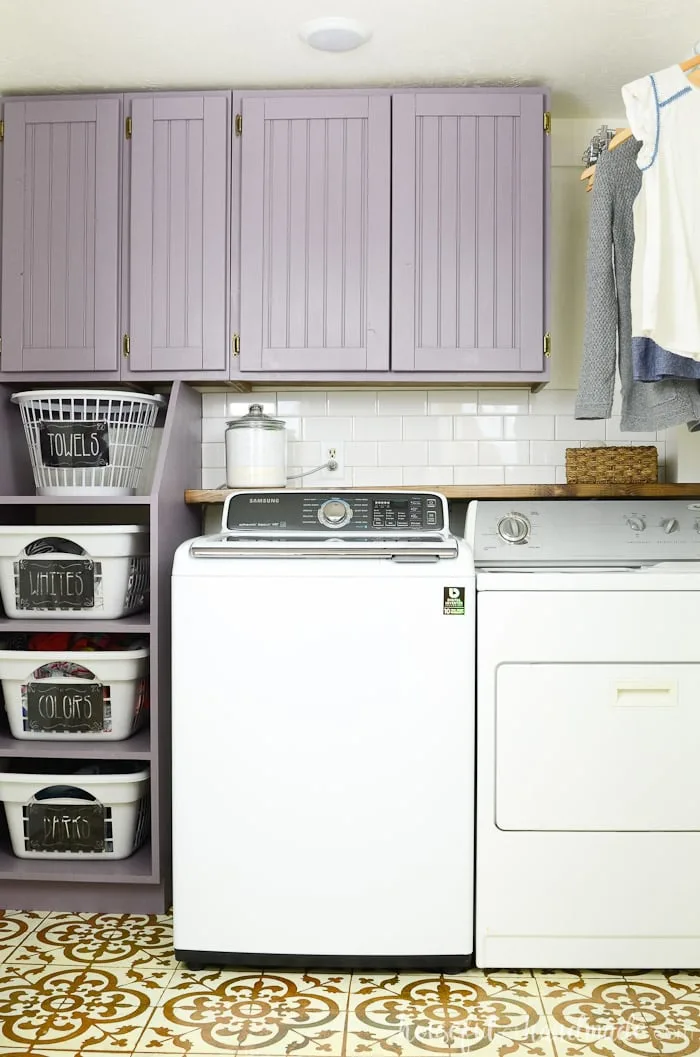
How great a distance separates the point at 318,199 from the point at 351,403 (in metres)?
0.67

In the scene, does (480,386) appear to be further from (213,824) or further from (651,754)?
(213,824)

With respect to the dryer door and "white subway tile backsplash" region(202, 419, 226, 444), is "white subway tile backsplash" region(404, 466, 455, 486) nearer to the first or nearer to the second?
"white subway tile backsplash" region(202, 419, 226, 444)

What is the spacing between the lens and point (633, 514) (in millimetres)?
2463

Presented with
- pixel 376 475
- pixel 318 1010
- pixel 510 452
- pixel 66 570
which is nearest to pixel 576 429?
pixel 510 452

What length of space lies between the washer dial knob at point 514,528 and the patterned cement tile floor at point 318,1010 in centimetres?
108

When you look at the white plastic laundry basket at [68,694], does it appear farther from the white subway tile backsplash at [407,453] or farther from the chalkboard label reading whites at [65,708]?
the white subway tile backsplash at [407,453]

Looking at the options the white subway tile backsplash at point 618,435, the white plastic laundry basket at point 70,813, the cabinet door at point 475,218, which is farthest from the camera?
Answer: the white subway tile backsplash at point 618,435

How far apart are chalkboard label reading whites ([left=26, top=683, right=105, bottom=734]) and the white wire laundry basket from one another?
55 cm

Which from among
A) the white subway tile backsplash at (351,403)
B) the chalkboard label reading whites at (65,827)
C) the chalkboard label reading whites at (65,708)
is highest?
the white subway tile backsplash at (351,403)

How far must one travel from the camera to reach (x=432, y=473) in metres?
3.04

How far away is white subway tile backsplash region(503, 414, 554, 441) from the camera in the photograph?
3.03m

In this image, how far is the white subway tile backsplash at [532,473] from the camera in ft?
9.96

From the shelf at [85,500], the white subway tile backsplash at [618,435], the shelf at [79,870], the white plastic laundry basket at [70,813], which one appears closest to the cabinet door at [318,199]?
the shelf at [85,500]

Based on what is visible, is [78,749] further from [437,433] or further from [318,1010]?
[437,433]
